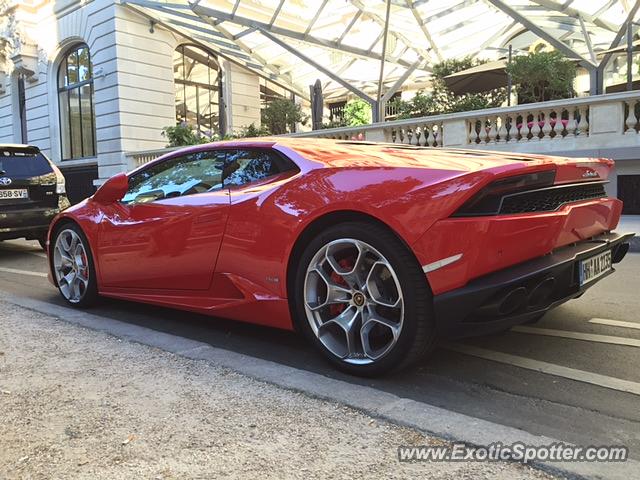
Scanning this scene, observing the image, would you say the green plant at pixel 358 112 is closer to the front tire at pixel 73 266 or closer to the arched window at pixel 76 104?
the arched window at pixel 76 104

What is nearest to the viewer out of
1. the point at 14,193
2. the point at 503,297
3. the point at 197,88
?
the point at 503,297

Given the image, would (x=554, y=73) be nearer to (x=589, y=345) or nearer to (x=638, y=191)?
(x=638, y=191)

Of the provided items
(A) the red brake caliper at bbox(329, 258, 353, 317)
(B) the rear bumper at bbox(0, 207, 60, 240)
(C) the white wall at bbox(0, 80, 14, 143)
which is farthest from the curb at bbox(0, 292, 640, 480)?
(C) the white wall at bbox(0, 80, 14, 143)

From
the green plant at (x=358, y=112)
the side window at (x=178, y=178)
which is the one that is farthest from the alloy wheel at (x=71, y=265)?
the green plant at (x=358, y=112)

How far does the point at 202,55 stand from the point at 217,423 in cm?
2308

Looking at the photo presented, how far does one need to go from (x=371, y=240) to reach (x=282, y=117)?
19072 mm

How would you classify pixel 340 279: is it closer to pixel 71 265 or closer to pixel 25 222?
pixel 71 265

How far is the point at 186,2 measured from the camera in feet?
68.6

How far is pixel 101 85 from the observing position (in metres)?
20.2

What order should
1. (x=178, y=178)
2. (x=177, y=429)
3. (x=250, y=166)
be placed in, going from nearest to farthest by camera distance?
(x=177, y=429)
(x=250, y=166)
(x=178, y=178)

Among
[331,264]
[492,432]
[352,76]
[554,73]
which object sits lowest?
[492,432]

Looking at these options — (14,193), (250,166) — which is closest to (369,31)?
(14,193)

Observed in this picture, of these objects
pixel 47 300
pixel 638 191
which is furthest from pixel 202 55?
pixel 47 300

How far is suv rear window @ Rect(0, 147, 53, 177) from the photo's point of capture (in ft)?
25.0
